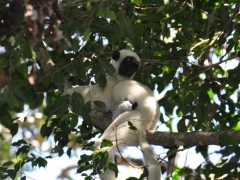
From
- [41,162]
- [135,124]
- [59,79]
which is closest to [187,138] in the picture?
[135,124]

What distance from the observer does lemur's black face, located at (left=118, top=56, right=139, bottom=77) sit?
22.2 feet

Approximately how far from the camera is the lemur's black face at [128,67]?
675 centimetres

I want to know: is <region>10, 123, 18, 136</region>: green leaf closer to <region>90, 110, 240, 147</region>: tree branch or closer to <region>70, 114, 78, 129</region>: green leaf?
<region>70, 114, 78, 129</region>: green leaf

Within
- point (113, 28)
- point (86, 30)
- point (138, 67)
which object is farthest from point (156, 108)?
point (86, 30)

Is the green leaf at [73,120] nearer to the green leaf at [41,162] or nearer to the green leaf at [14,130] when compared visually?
the green leaf at [41,162]

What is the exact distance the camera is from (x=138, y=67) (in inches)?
267

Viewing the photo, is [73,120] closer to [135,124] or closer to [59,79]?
[59,79]

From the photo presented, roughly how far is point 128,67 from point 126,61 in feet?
0.53

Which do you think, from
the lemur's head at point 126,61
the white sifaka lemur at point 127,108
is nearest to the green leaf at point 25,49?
the white sifaka lemur at point 127,108

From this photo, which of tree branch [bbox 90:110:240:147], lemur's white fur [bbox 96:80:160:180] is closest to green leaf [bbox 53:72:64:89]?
lemur's white fur [bbox 96:80:160:180]

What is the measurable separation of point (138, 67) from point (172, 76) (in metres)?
0.63

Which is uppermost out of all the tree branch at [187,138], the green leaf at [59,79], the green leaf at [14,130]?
the green leaf at [14,130]

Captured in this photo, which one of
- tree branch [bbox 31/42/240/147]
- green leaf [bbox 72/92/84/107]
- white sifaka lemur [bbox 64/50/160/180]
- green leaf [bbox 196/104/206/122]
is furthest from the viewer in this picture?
green leaf [bbox 196/104/206/122]

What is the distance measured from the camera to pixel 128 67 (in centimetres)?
689
